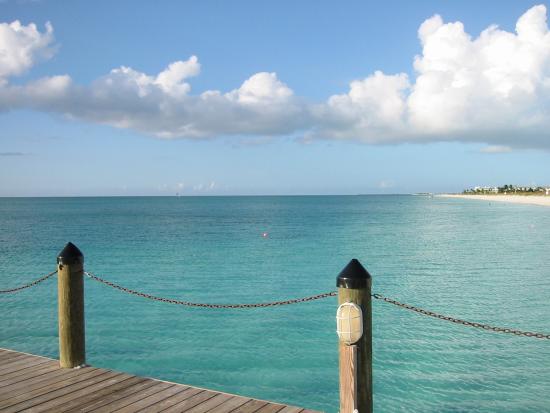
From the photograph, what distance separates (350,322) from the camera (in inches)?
178

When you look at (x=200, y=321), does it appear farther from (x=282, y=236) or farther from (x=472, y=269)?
(x=282, y=236)

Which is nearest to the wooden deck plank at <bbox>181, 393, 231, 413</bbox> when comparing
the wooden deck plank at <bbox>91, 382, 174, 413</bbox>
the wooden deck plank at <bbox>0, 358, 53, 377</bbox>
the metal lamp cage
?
the wooden deck plank at <bbox>91, 382, 174, 413</bbox>

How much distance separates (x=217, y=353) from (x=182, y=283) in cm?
1005

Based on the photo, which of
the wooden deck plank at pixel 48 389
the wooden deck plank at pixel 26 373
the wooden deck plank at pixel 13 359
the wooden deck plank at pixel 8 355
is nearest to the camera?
the wooden deck plank at pixel 48 389

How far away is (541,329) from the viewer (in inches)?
502

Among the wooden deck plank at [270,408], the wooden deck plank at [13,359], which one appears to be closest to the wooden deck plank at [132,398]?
the wooden deck plank at [270,408]

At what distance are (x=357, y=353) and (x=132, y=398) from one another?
2750mm

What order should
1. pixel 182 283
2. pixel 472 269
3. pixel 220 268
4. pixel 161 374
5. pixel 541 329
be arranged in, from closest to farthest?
pixel 161 374 < pixel 541 329 < pixel 182 283 < pixel 472 269 < pixel 220 268

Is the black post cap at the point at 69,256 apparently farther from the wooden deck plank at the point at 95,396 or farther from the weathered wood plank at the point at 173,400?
the weathered wood plank at the point at 173,400

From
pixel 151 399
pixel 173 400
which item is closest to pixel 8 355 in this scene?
pixel 151 399

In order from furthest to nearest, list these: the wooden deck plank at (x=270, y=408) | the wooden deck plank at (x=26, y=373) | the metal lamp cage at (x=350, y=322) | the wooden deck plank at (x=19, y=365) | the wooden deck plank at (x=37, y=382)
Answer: the wooden deck plank at (x=19, y=365)
the wooden deck plank at (x=26, y=373)
the wooden deck plank at (x=37, y=382)
the wooden deck plank at (x=270, y=408)
the metal lamp cage at (x=350, y=322)

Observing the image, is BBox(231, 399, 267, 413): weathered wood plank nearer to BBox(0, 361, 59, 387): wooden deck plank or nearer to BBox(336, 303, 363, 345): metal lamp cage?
BBox(336, 303, 363, 345): metal lamp cage

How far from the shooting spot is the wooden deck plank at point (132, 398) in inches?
200

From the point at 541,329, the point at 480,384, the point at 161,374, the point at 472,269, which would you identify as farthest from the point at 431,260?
the point at 161,374
